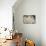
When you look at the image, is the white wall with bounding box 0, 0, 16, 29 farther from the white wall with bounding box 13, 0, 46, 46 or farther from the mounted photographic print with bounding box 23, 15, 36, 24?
the mounted photographic print with bounding box 23, 15, 36, 24

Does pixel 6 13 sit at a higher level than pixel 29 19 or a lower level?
higher

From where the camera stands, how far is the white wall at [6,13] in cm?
421

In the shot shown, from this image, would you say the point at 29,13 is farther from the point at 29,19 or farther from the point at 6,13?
the point at 6,13

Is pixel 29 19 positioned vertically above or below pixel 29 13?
below

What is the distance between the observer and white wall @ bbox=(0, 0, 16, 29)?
4.21 m

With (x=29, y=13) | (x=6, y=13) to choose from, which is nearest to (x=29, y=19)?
(x=29, y=13)

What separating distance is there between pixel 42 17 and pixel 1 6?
1962 millimetres

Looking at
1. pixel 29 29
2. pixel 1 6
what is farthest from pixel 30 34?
pixel 1 6

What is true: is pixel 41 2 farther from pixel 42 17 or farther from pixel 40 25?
pixel 40 25

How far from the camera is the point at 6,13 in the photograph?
4246 millimetres

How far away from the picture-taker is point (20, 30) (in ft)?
17.7

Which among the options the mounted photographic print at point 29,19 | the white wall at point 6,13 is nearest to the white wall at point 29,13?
the mounted photographic print at point 29,19

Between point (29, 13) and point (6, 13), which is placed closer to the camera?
point (6, 13)

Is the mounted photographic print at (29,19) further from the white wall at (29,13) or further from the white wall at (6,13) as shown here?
the white wall at (6,13)
